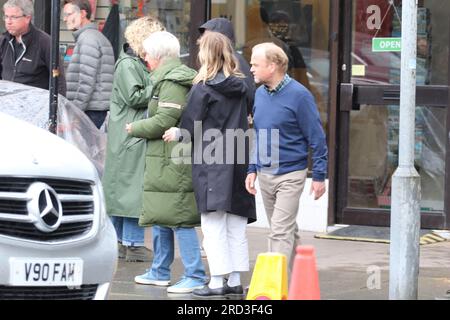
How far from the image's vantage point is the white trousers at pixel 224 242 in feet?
26.5

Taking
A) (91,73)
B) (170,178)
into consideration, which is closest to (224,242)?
(170,178)

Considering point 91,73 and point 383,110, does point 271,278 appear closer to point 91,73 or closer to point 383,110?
point 91,73

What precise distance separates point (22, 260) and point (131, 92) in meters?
3.69

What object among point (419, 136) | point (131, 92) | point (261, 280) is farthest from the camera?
point (419, 136)

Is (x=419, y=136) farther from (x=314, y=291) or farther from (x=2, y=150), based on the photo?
(x=2, y=150)

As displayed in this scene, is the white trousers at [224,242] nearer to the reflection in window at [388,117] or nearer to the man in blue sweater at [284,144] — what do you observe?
the man in blue sweater at [284,144]

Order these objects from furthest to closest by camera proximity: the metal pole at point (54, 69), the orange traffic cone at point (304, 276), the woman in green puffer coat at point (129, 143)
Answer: the woman in green puffer coat at point (129, 143)
the metal pole at point (54, 69)
the orange traffic cone at point (304, 276)

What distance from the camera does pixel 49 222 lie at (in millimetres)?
5922

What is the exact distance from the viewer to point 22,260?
5715 millimetres

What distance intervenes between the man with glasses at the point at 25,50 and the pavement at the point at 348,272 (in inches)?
84.3

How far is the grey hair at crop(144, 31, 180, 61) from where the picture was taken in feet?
28.3

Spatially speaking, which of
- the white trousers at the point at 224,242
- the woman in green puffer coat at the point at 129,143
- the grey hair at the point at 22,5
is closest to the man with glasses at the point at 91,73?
the grey hair at the point at 22,5

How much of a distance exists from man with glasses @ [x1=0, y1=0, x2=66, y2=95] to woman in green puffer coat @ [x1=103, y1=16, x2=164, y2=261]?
3.92 feet
